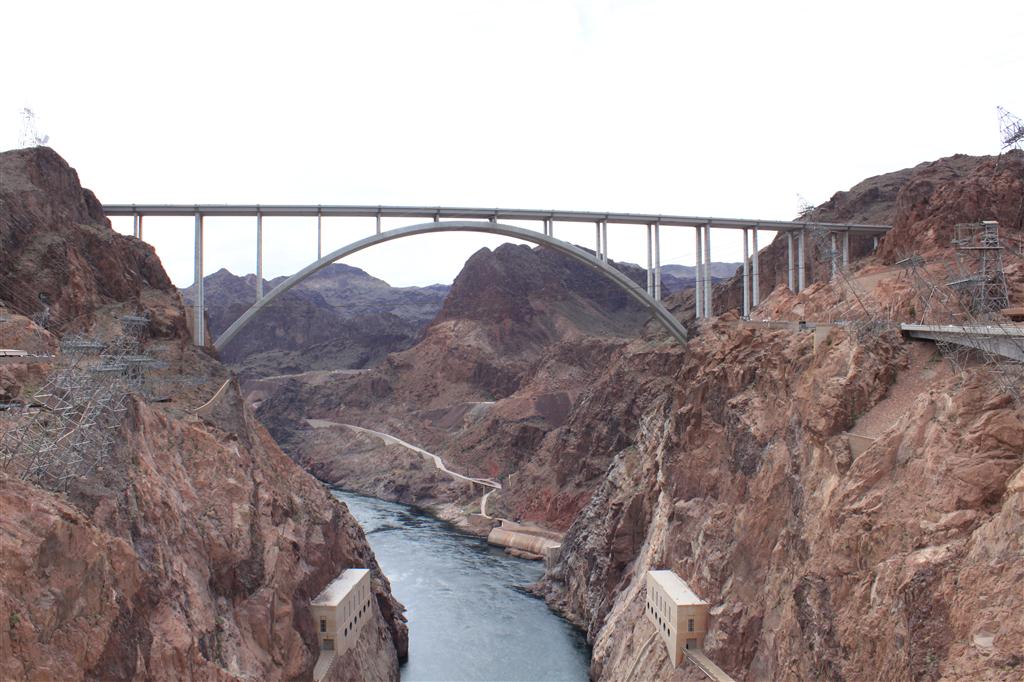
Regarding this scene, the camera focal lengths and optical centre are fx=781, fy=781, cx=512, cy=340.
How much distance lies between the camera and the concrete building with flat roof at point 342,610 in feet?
94.7

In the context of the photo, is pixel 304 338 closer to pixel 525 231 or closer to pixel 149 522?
pixel 525 231

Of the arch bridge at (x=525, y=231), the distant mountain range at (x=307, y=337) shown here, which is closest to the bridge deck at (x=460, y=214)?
the arch bridge at (x=525, y=231)

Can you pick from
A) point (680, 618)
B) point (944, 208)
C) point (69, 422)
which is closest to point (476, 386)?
point (944, 208)

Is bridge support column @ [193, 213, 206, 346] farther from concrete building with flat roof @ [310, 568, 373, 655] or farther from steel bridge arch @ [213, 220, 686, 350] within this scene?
concrete building with flat roof @ [310, 568, 373, 655]

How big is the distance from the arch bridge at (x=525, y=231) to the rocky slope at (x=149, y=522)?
13.5 ft

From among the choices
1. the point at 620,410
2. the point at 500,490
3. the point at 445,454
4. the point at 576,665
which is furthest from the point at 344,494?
the point at 576,665

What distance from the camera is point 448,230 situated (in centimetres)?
4775

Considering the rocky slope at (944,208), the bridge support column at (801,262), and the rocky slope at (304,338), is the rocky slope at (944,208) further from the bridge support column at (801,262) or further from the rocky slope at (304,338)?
the rocky slope at (304,338)

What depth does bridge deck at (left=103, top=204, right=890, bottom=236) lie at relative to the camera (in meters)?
41.9

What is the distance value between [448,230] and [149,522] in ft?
97.1

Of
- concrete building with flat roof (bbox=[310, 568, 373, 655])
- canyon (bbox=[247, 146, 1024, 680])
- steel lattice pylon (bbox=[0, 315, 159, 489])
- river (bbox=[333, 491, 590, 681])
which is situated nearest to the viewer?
steel lattice pylon (bbox=[0, 315, 159, 489])

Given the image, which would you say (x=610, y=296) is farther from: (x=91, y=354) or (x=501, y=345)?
(x=91, y=354)

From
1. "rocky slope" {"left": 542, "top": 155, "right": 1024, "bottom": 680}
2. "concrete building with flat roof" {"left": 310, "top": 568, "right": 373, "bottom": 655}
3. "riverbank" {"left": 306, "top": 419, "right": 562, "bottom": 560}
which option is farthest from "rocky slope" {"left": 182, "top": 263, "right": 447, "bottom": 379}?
"concrete building with flat roof" {"left": 310, "top": 568, "right": 373, "bottom": 655}

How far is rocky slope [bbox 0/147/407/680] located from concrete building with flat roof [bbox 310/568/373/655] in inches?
21.1
